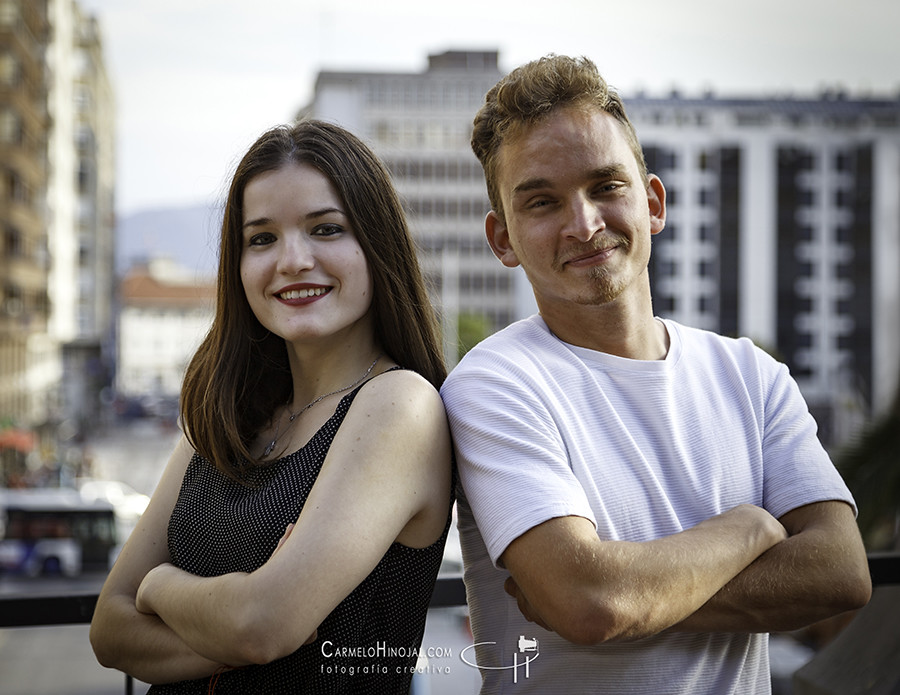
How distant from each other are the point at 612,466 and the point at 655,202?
0.56 metres

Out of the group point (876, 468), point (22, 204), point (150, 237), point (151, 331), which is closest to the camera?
point (876, 468)

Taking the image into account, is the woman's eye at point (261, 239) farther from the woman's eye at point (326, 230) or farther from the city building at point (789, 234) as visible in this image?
the city building at point (789, 234)

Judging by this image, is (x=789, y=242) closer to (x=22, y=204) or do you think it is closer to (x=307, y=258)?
(x=22, y=204)

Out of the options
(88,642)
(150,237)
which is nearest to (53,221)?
(88,642)

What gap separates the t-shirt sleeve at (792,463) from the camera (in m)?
1.65

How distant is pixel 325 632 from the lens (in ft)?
5.05

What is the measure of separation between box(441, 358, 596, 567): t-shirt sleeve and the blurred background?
76.4 ft

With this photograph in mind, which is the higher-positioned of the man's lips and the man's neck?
the man's lips

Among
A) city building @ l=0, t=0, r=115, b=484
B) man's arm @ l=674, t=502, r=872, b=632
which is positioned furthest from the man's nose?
city building @ l=0, t=0, r=115, b=484

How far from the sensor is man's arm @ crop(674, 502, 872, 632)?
1.52 metres

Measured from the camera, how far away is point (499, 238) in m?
1.83

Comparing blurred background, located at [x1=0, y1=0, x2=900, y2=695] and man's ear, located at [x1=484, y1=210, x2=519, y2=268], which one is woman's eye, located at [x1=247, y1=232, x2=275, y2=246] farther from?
blurred background, located at [x1=0, y1=0, x2=900, y2=695]

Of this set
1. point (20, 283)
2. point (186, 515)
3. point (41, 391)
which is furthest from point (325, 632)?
point (41, 391)

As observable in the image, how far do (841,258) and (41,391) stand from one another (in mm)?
50743
